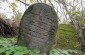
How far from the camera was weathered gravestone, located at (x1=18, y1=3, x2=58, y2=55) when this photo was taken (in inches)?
230

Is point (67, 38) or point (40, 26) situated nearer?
point (40, 26)

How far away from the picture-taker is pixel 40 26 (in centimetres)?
588

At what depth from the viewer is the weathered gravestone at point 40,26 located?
19.2 ft

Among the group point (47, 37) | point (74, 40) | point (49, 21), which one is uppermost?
point (49, 21)

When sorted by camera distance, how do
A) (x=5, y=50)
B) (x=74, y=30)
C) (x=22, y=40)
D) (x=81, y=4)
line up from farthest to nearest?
(x=81, y=4) < (x=74, y=30) < (x=22, y=40) < (x=5, y=50)

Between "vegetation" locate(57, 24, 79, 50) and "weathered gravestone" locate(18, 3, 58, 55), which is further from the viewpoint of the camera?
"vegetation" locate(57, 24, 79, 50)

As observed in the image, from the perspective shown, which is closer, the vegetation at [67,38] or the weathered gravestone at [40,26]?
the weathered gravestone at [40,26]

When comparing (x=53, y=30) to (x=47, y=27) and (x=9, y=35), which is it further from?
(x=9, y=35)

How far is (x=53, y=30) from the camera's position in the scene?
5906 millimetres

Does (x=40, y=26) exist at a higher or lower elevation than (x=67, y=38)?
higher

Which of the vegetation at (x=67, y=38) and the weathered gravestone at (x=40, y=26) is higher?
the weathered gravestone at (x=40, y=26)

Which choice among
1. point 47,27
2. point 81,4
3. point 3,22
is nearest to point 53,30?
point 47,27

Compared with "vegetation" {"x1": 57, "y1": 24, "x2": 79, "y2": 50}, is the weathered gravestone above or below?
above

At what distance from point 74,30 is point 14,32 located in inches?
100
